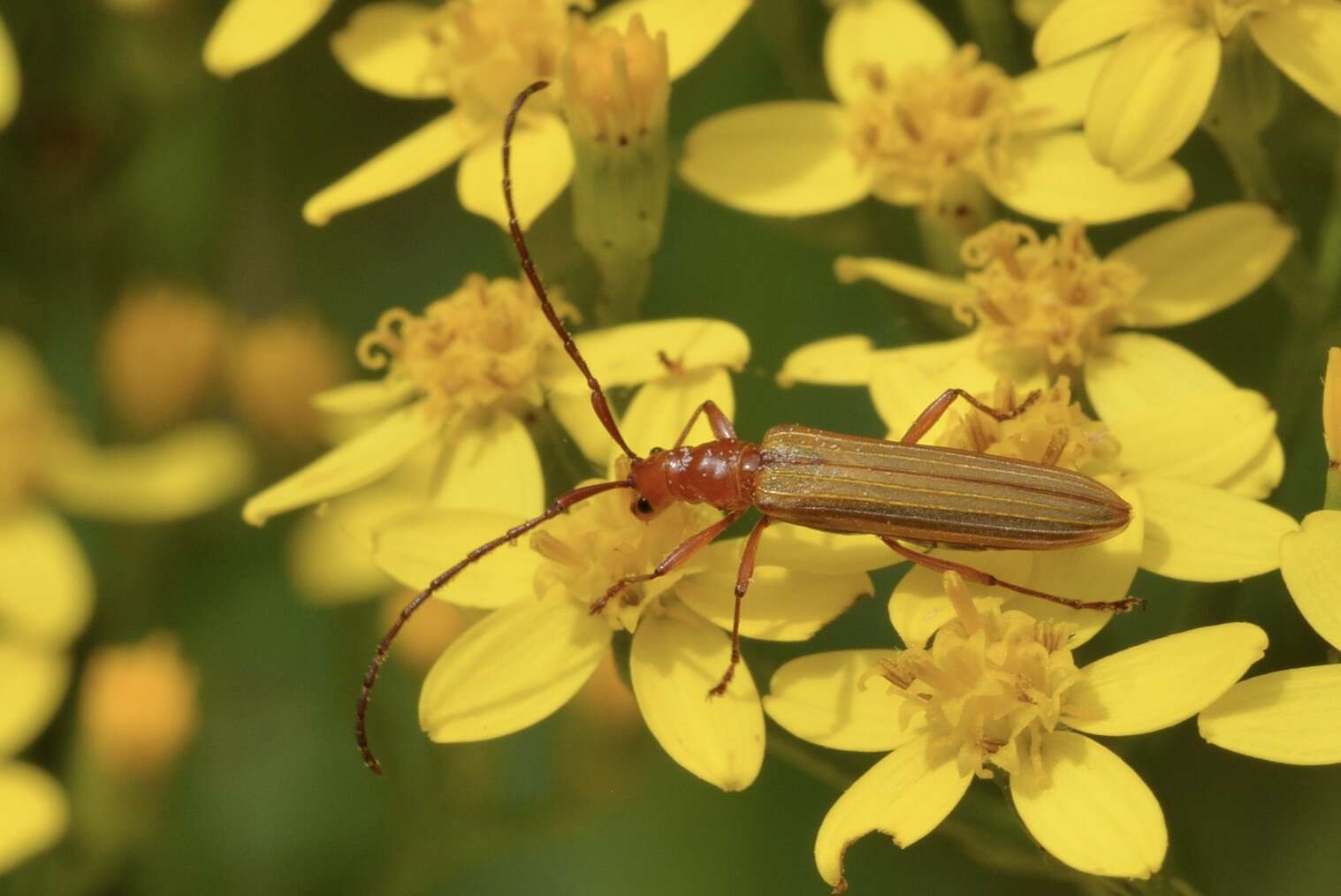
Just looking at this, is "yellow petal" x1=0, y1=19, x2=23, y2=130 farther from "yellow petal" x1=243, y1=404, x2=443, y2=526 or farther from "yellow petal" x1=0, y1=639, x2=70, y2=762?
"yellow petal" x1=0, y1=639, x2=70, y2=762

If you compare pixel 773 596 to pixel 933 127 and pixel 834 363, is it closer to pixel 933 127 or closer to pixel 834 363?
pixel 834 363

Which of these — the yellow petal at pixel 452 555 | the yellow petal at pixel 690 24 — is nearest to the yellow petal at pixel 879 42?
the yellow petal at pixel 690 24

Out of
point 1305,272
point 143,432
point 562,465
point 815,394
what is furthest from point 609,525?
point 143,432

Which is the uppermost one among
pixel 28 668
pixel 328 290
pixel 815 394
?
pixel 815 394

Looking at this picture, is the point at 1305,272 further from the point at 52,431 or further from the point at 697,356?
the point at 52,431

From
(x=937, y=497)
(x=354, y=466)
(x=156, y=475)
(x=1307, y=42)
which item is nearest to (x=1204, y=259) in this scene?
(x=1307, y=42)

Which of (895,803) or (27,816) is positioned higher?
(895,803)
